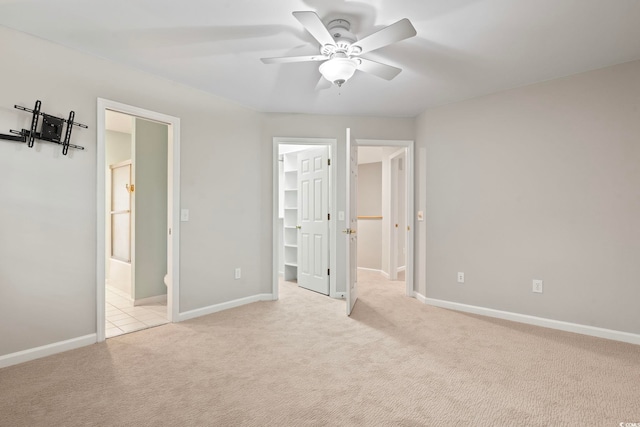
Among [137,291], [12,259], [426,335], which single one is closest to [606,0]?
[426,335]

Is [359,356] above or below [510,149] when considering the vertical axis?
below

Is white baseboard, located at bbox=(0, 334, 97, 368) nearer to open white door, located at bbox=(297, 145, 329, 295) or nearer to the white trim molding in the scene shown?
open white door, located at bbox=(297, 145, 329, 295)

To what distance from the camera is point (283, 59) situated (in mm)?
2387

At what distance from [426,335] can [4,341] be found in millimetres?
3250

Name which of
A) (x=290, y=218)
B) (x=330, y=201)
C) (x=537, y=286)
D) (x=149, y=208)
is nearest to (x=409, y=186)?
(x=330, y=201)

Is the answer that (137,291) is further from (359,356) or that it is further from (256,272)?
(359,356)

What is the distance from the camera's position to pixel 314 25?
76.4 inches

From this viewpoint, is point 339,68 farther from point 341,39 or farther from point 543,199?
point 543,199

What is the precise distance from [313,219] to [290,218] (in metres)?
0.93

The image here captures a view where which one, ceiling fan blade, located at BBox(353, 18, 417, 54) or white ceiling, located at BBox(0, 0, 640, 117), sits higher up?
white ceiling, located at BBox(0, 0, 640, 117)

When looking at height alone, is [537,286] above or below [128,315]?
above

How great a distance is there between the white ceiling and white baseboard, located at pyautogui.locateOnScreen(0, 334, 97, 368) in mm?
2323

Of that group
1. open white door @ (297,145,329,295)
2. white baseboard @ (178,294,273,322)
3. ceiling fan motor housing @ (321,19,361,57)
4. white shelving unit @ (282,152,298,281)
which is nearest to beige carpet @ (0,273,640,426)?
white baseboard @ (178,294,273,322)

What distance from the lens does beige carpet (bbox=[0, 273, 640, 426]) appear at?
5.92 feet
